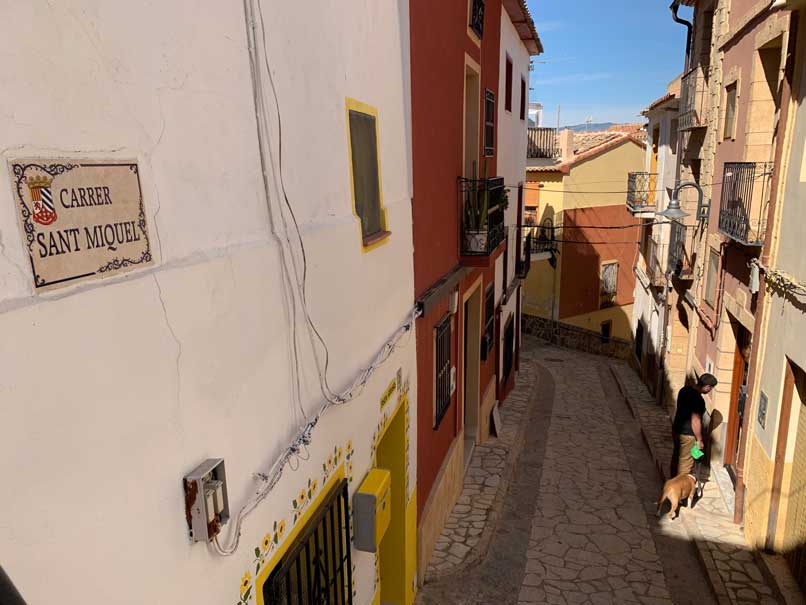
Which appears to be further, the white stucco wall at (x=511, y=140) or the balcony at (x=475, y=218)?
the white stucco wall at (x=511, y=140)

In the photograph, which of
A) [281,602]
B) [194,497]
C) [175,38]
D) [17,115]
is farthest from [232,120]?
[281,602]

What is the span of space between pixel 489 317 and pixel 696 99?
6.32 metres

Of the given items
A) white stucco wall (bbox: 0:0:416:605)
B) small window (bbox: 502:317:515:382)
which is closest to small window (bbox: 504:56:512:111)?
small window (bbox: 502:317:515:382)

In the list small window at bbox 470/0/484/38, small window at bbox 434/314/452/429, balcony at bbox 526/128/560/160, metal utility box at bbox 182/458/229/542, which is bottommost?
small window at bbox 434/314/452/429

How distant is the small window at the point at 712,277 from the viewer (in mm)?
11242

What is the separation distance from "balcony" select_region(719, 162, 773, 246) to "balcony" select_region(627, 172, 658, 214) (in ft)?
Result: 33.6

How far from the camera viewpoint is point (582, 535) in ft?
28.8

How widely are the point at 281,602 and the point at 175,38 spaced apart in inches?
120

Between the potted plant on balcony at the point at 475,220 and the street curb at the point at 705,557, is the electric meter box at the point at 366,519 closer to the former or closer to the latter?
the street curb at the point at 705,557

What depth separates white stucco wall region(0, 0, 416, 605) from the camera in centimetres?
175

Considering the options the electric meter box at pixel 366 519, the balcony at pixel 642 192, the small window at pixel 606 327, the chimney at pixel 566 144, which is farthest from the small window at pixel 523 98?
the small window at pixel 606 327

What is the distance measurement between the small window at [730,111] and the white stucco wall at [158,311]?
9368 millimetres

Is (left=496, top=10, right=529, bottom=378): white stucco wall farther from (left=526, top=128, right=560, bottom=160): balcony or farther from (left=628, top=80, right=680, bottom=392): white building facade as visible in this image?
(left=526, top=128, right=560, bottom=160): balcony

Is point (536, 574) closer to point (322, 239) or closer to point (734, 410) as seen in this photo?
point (734, 410)
